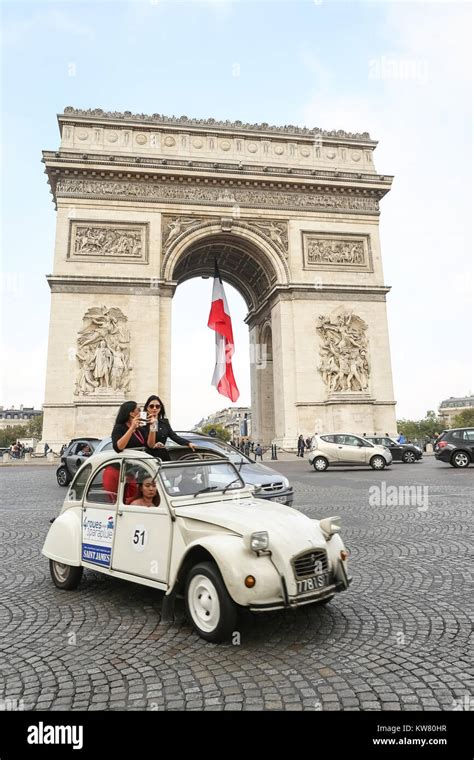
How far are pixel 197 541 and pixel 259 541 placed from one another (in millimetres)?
421

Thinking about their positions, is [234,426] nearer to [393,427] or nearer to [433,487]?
[393,427]

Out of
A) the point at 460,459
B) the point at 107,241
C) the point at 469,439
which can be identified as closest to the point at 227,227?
the point at 107,241

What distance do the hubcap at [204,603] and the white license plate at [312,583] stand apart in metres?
0.51

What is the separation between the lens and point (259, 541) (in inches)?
119

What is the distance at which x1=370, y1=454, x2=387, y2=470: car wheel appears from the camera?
16875 mm

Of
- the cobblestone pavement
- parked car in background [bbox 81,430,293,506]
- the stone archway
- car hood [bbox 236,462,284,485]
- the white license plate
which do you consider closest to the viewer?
the cobblestone pavement

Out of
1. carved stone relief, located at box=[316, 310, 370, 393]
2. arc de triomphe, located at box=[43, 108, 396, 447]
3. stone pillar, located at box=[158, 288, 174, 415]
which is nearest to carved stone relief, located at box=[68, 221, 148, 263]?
arc de triomphe, located at box=[43, 108, 396, 447]

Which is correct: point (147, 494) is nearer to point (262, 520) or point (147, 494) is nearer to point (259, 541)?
point (262, 520)

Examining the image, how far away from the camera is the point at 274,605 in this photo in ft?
9.70

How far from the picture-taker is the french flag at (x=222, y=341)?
27547mm

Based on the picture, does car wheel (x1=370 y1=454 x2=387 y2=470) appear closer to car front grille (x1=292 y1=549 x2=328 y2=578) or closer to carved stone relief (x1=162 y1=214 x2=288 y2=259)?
carved stone relief (x1=162 y1=214 x2=288 y2=259)

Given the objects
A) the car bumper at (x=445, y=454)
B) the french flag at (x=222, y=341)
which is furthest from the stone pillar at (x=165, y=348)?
the car bumper at (x=445, y=454)

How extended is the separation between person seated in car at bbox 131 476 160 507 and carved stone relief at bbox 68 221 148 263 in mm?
22971
